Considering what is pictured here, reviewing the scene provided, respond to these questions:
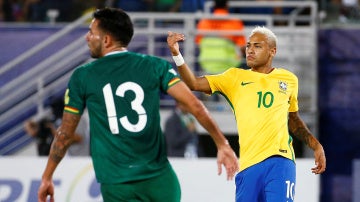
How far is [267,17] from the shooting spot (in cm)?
1362

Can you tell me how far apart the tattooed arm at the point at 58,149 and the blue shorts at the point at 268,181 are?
1.77 meters

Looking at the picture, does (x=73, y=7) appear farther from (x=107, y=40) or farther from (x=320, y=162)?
(x=107, y=40)

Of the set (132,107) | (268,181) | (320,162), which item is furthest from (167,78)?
(320,162)

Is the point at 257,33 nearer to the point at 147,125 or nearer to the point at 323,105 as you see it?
the point at 147,125

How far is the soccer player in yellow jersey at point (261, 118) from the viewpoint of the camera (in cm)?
751

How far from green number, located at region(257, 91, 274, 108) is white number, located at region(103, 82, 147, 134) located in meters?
1.68

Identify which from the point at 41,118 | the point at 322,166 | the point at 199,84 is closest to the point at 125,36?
the point at 199,84

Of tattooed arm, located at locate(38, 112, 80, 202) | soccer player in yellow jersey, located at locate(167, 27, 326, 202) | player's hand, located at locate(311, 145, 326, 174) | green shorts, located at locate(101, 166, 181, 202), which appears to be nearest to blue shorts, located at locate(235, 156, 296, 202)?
soccer player in yellow jersey, located at locate(167, 27, 326, 202)

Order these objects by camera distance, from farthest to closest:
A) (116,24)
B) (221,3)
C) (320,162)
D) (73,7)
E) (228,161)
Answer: (73,7) → (221,3) → (320,162) → (116,24) → (228,161)

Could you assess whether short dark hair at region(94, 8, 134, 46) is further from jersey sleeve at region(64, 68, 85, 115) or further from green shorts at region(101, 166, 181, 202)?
green shorts at region(101, 166, 181, 202)

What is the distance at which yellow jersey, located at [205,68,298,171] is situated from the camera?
7.54m

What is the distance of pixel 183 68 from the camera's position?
295 inches

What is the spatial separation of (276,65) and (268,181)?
6.44 metres

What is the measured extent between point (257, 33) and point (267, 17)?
589 centimetres
